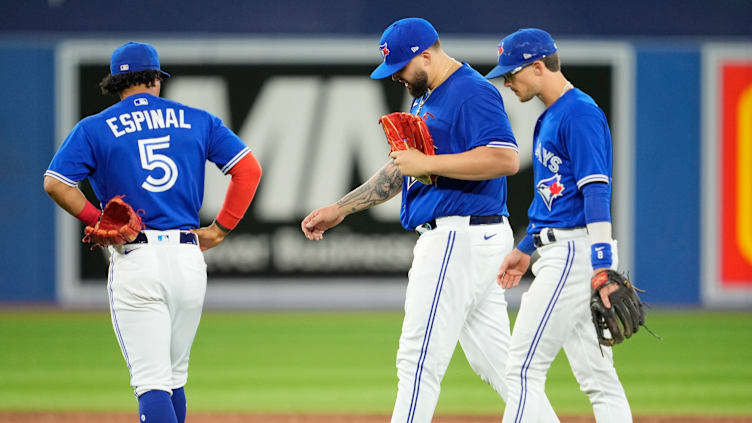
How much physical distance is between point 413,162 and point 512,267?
2.55 ft

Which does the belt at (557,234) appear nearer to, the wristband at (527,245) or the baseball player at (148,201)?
the wristband at (527,245)

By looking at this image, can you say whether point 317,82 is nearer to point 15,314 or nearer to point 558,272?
point 15,314

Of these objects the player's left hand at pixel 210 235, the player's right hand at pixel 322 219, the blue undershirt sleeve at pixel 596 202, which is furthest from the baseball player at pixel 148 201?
the blue undershirt sleeve at pixel 596 202

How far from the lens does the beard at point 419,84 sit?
3.78 metres

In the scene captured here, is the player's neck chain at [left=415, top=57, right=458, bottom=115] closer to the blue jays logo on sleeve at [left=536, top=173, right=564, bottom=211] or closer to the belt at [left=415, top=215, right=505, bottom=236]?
the belt at [left=415, top=215, right=505, bottom=236]

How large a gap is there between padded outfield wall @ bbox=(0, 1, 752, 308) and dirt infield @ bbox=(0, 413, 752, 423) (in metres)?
5.73

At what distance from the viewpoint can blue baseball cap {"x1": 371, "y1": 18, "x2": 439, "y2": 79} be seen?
3719mm

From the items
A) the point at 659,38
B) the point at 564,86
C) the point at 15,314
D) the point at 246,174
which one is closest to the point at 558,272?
the point at 564,86

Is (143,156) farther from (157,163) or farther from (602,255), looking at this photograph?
(602,255)

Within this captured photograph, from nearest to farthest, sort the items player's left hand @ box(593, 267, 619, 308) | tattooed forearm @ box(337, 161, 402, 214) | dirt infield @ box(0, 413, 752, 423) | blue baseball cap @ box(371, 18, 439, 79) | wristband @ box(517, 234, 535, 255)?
player's left hand @ box(593, 267, 619, 308) < blue baseball cap @ box(371, 18, 439, 79) < wristband @ box(517, 234, 535, 255) < tattooed forearm @ box(337, 161, 402, 214) < dirt infield @ box(0, 413, 752, 423)

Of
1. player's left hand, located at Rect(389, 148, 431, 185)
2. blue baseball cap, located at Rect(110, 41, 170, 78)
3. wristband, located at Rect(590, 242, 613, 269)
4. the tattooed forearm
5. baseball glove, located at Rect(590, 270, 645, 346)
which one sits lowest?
baseball glove, located at Rect(590, 270, 645, 346)

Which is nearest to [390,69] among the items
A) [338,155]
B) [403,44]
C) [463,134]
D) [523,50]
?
[403,44]

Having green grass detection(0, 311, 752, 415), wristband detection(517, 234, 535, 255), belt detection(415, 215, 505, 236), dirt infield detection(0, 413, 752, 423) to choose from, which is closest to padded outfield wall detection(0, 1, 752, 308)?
green grass detection(0, 311, 752, 415)

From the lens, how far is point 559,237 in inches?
145
